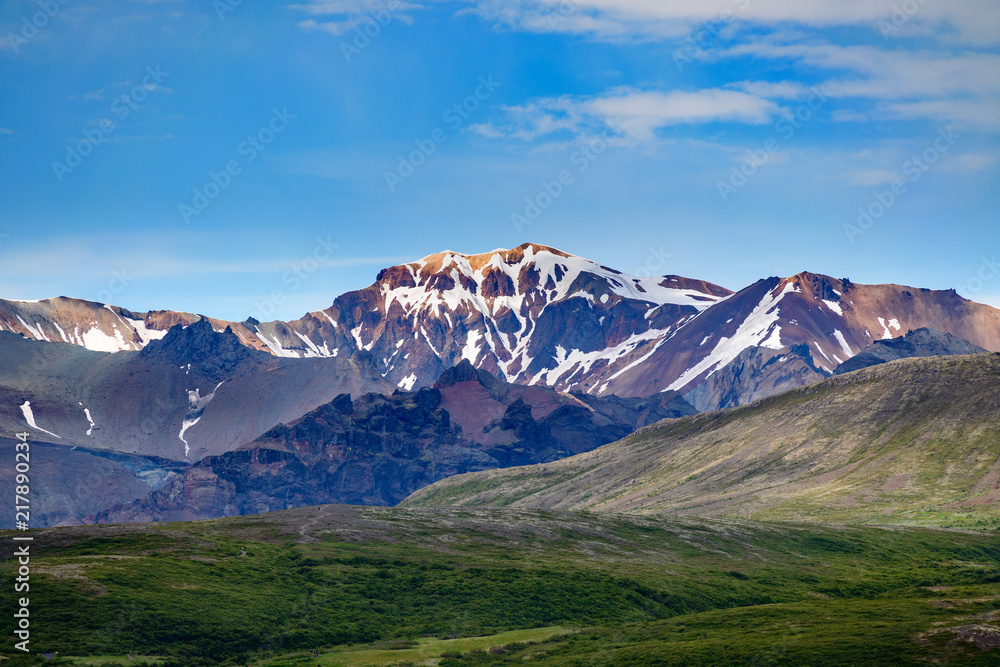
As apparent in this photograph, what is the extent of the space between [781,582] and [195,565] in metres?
104

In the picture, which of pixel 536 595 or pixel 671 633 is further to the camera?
pixel 536 595

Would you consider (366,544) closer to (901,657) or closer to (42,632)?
(42,632)

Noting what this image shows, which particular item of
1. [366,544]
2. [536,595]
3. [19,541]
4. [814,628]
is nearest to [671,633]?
[814,628]

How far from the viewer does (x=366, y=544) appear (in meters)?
195

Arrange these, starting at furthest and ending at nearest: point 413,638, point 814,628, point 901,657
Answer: point 413,638 < point 814,628 < point 901,657

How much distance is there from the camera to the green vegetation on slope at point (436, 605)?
128 metres

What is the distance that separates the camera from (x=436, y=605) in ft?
527

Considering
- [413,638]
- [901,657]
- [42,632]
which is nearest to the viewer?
[901,657]

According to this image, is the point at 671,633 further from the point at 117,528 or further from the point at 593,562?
the point at 117,528

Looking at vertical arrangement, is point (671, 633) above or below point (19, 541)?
below

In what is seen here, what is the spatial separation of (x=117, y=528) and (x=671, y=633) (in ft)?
345

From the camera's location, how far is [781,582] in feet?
632

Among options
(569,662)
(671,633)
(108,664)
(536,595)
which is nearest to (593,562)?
(536,595)

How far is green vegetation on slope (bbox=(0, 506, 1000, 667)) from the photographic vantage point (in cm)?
12781
